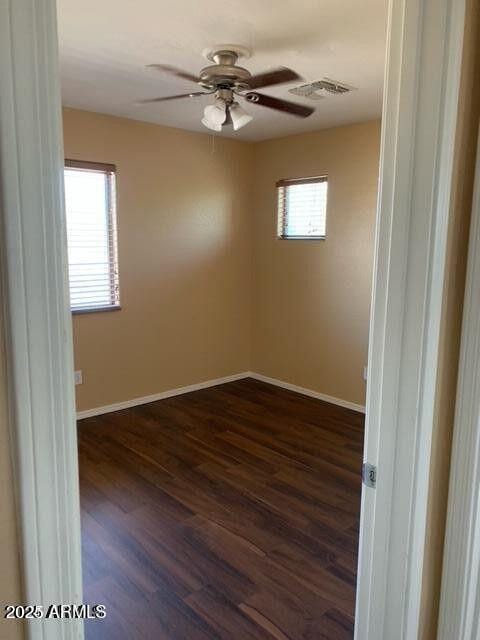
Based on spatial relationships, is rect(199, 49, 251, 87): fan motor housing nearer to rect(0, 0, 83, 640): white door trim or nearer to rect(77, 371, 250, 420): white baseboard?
rect(0, 0, 83, 640): white door trim

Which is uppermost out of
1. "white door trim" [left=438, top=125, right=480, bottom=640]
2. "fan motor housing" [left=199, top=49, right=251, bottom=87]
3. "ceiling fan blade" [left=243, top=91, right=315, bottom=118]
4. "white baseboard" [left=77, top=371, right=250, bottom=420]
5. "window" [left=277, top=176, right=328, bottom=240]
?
"fan motor housing" [left=199, top=49, right=251, bottom=87]

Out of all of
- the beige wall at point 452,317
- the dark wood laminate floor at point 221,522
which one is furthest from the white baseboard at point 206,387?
the beige wall at point 452,317

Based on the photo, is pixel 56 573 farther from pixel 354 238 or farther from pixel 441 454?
pixel 354 238

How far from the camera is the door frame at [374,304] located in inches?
24.3

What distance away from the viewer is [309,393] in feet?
16.0

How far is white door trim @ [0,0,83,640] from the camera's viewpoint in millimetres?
604

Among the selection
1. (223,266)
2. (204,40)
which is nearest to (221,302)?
(223,266)

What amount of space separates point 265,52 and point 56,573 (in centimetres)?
256

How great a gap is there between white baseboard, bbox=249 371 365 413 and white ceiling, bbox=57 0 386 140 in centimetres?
260

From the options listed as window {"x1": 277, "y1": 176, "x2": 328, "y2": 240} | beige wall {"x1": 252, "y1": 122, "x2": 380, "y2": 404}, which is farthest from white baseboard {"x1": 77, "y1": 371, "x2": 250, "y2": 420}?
window {"x1": 277, "y1": 176, "x2": 328, "y2": 240}

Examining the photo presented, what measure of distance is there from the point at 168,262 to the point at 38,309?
3983mm

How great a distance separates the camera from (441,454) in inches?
47.3

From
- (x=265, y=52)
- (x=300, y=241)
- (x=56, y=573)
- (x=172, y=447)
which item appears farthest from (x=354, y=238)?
(x=56, y=573)

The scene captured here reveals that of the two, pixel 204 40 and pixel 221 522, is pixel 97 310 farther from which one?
pixel 204 40
